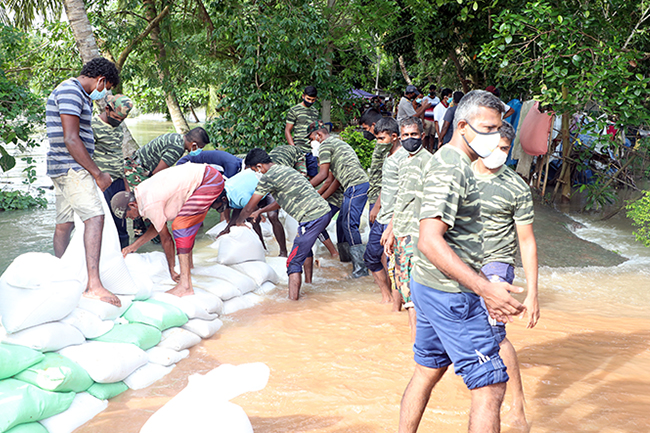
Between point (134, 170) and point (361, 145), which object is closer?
point (134, 170)

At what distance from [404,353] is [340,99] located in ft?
23.0

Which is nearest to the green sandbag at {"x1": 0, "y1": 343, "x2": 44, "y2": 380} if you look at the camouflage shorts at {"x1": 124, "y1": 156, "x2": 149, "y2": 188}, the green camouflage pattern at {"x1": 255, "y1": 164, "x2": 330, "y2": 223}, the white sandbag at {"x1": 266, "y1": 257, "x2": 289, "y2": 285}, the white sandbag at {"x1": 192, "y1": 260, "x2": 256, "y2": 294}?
the white sandbag at {"x1": 192, "y1": 260, "x2": 256, "y2": 294}

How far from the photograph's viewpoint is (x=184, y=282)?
404 centimetres

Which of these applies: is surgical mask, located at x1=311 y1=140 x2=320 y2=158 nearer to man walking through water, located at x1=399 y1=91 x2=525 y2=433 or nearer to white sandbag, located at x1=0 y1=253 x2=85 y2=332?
white sandbag, located at x1=0 y1=253 x2=85 y2=332

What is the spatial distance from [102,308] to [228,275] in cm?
145

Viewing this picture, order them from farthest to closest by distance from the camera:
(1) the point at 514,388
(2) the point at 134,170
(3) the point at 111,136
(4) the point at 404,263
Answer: (2) the point at 134,170
(3) the point at 111,136
(4) the point at 404,263
(1) the point at 514,388

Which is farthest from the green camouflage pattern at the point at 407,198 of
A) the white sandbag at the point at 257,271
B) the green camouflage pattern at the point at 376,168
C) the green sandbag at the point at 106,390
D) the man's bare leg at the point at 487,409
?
the green sandbag at the point at 106,390

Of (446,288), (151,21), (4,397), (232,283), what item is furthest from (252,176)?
(151,21)

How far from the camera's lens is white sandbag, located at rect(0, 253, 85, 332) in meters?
2.80

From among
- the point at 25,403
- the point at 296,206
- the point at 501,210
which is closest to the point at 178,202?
the point at 296,206

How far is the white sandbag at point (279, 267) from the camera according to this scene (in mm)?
5328

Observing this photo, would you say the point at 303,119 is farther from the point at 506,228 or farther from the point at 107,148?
the point at 506,228

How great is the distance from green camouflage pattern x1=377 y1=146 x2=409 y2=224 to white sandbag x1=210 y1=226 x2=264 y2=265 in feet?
4.89

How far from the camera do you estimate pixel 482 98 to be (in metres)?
2.23
